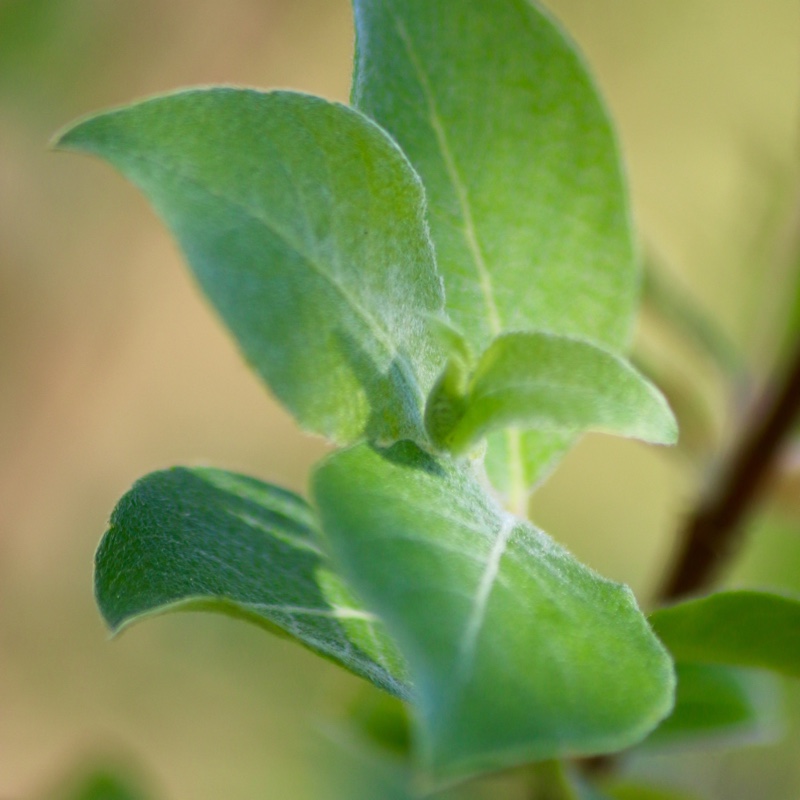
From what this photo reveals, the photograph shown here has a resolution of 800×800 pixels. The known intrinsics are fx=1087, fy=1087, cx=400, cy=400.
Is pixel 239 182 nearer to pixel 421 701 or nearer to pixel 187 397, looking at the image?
pixel 421 701

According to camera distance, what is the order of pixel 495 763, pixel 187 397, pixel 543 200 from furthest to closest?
pixel 187 397 → pixel 543 200 → pixel 495 763

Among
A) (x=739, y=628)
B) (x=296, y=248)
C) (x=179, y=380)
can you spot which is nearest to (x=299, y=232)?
(x=296, y=248)

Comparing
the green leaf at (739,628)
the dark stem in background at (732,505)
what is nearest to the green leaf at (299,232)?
the green leaf at (739,628)

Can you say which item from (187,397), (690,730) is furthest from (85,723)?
(690,730)

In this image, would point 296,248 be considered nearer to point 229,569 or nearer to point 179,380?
point 229,569

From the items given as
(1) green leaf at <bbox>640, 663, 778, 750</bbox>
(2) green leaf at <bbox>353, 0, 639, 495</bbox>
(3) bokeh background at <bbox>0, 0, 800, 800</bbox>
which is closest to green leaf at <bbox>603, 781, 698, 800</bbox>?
(1) green leaf at <bbox>640, 663, 778, 750</bbox>
